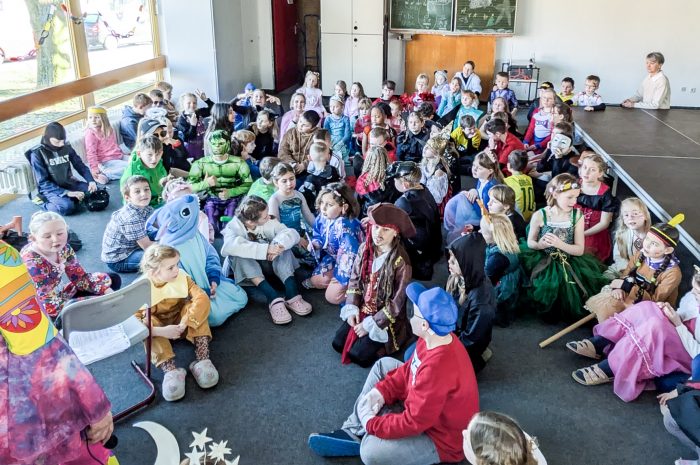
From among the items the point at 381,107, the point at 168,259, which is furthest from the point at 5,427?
the point at 381,107

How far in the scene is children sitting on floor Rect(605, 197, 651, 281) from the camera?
386 centimetres

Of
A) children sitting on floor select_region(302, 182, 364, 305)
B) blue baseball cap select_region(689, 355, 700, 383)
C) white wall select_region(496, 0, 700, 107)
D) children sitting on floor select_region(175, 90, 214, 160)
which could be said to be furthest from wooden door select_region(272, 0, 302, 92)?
blue baseball cap select_region(689, 355, 700, 383)

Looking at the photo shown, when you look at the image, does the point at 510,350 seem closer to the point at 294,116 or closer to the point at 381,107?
the point at 381,107

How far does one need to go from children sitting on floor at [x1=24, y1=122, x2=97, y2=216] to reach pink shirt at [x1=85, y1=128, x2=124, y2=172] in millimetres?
709

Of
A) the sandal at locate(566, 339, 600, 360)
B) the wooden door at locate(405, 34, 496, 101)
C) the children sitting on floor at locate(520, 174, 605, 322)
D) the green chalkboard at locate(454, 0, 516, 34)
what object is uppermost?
the green chalkboard at locate(454, 0, 516, 34)

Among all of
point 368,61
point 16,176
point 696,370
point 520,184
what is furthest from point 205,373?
point 368,61

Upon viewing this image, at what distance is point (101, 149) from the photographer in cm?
683

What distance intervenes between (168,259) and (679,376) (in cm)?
279

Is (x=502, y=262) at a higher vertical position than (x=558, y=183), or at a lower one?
lower

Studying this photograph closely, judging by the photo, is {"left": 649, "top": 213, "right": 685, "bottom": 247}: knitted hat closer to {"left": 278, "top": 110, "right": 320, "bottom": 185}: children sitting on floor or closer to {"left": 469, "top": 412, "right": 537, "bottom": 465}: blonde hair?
{"left": 469, "top": 412, "right": 537, "bottom": 465}: blonde hair

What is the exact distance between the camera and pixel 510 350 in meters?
3.72

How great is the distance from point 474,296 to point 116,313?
1841 millimetres

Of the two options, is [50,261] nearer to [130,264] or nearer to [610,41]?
[130,264]

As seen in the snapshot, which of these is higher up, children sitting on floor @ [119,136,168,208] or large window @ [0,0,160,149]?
large window @ [0,0,160,149]
